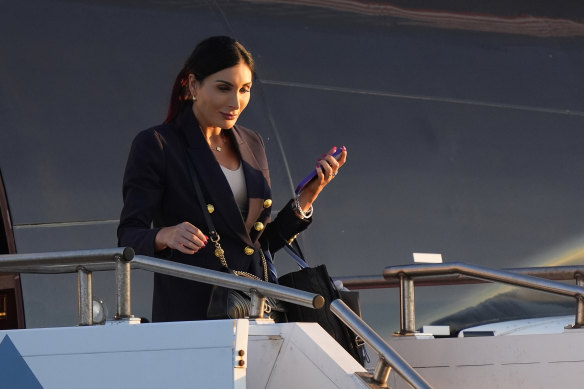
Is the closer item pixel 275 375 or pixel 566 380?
pixel 275 375

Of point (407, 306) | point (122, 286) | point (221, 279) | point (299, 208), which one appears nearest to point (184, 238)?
point (221, 279)

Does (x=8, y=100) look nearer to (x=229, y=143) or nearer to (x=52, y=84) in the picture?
(x=52, y=84)

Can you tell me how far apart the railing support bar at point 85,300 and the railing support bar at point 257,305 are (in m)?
0.52

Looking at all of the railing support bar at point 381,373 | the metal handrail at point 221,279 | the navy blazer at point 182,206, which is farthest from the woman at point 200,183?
the railing support bar at point 381,373

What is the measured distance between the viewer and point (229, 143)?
4.07m

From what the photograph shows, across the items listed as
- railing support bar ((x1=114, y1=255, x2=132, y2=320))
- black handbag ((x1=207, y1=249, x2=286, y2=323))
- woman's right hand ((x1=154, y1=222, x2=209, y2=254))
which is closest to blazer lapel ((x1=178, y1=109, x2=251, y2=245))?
black handbag ((x1=207, y1=249, x2=286, y2=323))

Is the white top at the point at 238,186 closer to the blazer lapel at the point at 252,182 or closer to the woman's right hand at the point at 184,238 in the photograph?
the blazer lapel at the point at 252,182

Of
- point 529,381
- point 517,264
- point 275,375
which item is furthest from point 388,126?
point 275,375

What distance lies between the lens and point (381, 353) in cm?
344

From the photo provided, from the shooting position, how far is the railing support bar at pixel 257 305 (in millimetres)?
3623

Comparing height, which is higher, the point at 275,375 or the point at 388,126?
the point at 388,126

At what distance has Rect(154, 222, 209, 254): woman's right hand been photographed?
3.47m

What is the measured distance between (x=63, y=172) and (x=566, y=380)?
14.4 ft

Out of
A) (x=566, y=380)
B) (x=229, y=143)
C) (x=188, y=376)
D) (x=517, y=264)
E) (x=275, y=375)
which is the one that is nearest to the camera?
(x=188, y=376)
